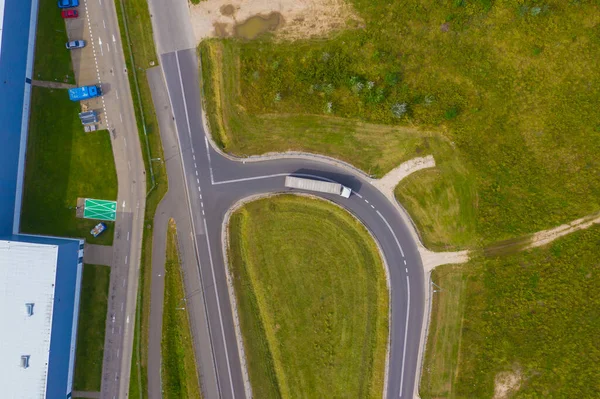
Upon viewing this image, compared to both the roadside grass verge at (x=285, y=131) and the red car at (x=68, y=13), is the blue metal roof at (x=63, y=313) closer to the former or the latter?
the roadside grass verge at (x=285, y=131)

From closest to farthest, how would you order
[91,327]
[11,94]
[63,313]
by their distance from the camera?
[63,313]
[11,94]
[91,327]

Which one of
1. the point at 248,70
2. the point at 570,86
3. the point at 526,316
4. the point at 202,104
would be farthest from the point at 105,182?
the point at 570,86

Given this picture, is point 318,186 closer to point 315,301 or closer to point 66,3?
point 315,301

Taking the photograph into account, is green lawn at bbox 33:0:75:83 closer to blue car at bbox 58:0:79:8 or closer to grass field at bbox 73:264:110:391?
blue car at bbox 58:0:79:8

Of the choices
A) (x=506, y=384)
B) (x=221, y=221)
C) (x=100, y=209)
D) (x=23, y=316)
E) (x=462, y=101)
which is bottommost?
Result: (x=506, y=384)

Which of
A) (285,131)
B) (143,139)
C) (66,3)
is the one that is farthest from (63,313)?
(66,3)

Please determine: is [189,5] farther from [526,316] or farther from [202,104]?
[526,316]

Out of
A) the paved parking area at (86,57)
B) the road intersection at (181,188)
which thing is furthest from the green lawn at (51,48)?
the road intersection at (181,188)
